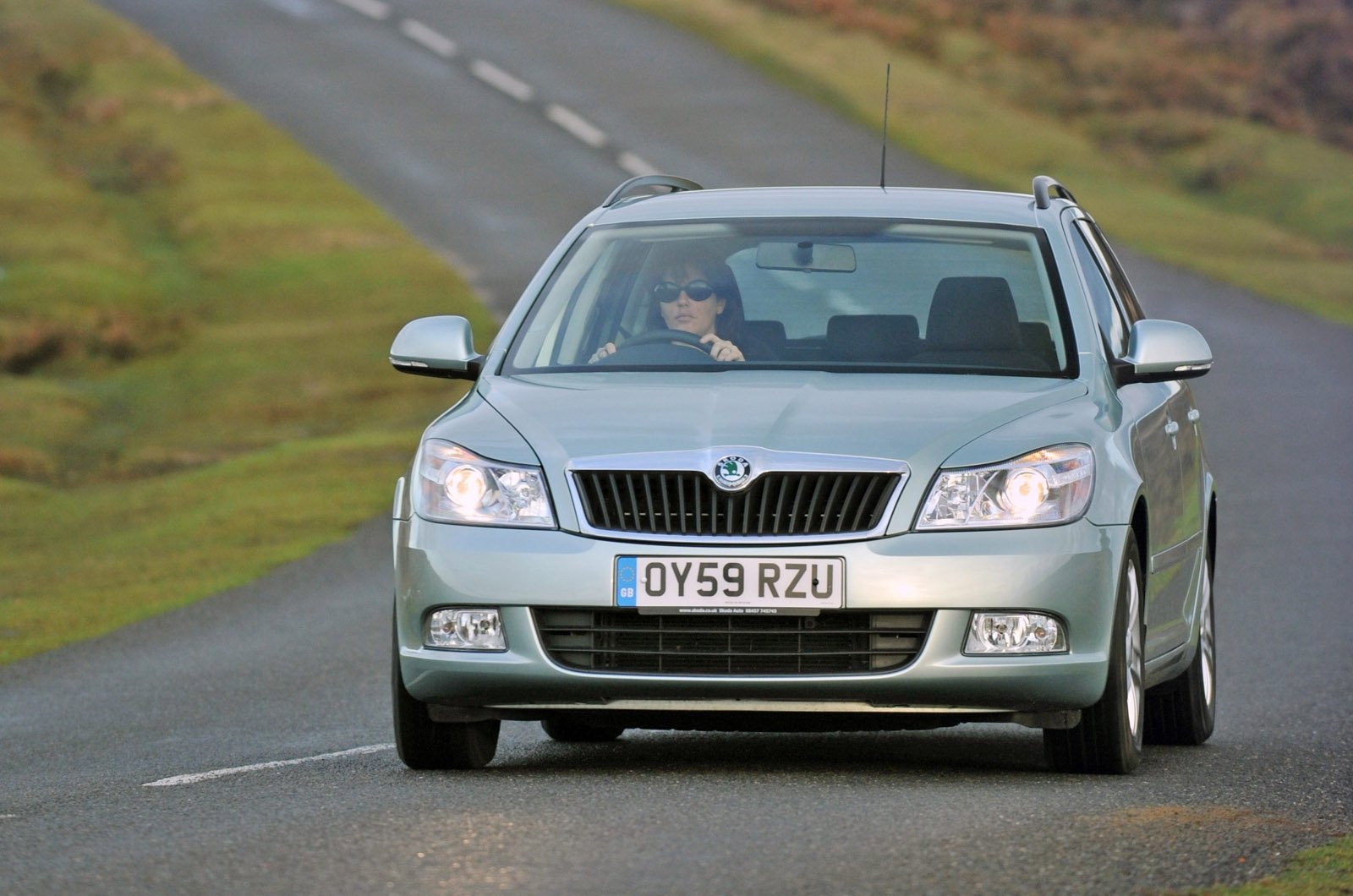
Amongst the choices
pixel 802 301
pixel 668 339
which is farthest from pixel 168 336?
pixel 668 339

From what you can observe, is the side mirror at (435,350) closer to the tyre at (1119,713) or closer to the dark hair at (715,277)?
the dark hair at (715,277)

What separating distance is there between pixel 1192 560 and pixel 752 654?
2373mm

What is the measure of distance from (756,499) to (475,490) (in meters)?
0.83

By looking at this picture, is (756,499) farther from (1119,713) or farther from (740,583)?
(1119,713)

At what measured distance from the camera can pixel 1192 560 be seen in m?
9.00

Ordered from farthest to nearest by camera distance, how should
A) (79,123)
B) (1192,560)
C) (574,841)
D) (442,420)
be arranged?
(79,123) → (1192,560) → (442,420) → (574,841)

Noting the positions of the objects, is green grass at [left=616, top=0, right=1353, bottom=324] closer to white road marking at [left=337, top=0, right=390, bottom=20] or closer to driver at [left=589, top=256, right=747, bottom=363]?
white road marking at [left=337, top=0, right=390, bottom=20]

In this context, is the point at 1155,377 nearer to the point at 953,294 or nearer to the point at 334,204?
the point at 953,294

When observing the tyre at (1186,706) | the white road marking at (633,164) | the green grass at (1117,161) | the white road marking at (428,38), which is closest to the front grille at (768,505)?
the tyre at (1186,706)

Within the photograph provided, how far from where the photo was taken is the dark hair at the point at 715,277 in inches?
333

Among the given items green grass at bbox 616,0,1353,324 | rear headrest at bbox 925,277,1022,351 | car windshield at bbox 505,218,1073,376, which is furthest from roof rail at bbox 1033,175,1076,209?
green grass at bbox 616,0,1353,324

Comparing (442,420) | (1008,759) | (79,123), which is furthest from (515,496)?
(79,123)

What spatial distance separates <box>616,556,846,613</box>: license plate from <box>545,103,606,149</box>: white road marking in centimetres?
3240

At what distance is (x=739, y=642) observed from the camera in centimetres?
722
